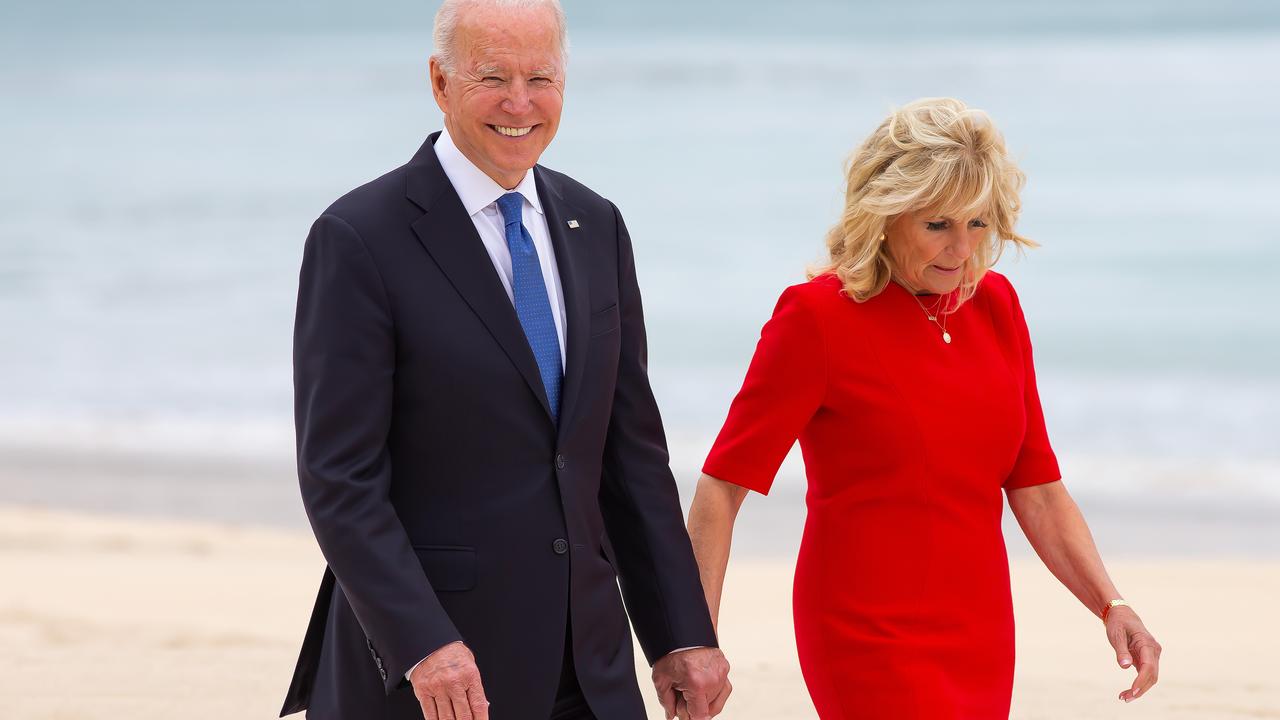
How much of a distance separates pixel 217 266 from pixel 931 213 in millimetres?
23191

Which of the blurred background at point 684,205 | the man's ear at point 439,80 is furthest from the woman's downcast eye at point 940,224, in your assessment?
the blurred background at point 684,205

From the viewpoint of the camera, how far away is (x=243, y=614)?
6977mm

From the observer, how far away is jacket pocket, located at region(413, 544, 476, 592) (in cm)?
236

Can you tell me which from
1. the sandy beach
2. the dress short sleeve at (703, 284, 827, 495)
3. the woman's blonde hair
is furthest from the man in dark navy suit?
the sandy beach

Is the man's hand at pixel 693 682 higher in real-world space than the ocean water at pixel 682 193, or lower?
lower

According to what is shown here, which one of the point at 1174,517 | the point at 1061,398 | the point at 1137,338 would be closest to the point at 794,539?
the point at 1174,517

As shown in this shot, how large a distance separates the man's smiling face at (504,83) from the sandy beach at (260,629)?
312 cm

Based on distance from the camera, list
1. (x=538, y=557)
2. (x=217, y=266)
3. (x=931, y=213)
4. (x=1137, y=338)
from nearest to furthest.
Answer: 1. (x=538, y=557)
2. (x=931, y=213)
3. (x=1137, y=338)
4. (x=217, y=266)

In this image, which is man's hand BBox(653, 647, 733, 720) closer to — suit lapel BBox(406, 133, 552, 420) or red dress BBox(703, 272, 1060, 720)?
red dress BBox(703, 272, 1060, 720)

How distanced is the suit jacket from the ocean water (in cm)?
769

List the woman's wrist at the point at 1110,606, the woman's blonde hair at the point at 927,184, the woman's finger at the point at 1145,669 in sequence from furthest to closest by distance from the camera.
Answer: the woman's wrist at the point at 1110,606
the woman's finger at the point at 1145,669
the woman's blonde hair at the point at 927,184

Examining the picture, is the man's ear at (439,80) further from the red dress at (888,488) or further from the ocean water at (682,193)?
the ocean water at (682,193)

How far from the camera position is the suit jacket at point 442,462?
2.27 metres

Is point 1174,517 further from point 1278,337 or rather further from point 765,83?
point 765,83
